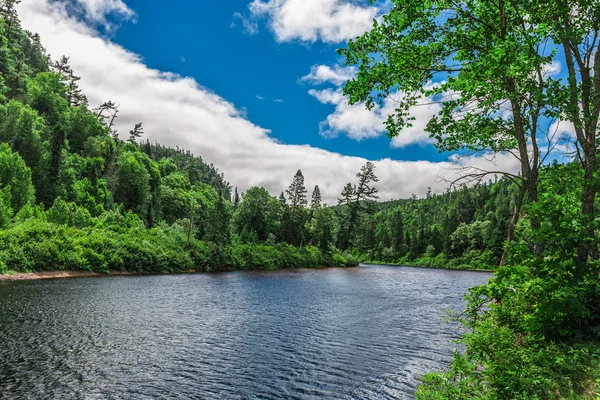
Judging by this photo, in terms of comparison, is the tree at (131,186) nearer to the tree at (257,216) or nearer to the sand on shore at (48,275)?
the tree at (257,216)

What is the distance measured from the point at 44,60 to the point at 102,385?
150171 mm

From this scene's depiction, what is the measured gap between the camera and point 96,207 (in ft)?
273

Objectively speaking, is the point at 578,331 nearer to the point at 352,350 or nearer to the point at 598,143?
the point at 598,143

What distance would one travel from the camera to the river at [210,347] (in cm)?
1378

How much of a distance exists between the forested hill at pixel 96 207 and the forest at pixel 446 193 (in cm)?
32

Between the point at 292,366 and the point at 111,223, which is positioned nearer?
the point at 292,366

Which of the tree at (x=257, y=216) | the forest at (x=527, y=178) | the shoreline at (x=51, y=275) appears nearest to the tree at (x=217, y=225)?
the tree at (x=257, y=216)

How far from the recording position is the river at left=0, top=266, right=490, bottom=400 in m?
13.8

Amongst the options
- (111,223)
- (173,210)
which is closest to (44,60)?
(173,210)

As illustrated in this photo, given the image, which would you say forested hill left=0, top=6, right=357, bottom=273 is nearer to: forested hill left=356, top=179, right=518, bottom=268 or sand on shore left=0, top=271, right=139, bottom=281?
sand on shore left=0, top=271, right=139, bottom=281

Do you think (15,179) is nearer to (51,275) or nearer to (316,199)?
(51,275)

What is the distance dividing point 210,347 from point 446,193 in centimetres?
7569

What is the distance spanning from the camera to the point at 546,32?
8273mm

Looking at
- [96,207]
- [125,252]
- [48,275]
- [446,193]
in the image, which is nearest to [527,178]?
[48,275]
